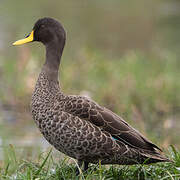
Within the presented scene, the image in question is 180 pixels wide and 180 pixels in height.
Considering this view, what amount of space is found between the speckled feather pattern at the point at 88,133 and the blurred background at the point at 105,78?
133cm

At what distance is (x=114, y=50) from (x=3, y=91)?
507 centimetres

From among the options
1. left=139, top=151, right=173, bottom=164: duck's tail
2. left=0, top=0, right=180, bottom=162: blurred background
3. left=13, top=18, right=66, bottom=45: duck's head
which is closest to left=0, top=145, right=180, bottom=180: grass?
left=139, top=151, right=173, bottom=164: duck's tail

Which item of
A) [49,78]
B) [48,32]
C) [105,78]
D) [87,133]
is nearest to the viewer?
[87,133]

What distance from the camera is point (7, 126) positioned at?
7.44 meters

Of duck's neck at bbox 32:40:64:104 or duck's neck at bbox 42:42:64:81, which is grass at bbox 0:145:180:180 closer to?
duck's neck at bbox 32:40:64:104

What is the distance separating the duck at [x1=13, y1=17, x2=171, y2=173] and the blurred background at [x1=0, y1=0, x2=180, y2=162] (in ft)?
4.34

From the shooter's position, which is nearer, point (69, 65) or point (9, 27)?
point (69, 65)

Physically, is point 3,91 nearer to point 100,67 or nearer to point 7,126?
point 7,126

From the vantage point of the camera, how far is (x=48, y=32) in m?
4.68

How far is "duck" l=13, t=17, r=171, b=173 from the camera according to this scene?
4121mm

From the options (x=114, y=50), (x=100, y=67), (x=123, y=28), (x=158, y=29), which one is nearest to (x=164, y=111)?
(x=100, y=67)

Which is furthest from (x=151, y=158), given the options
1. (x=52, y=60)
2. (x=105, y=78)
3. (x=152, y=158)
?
(x=105, y=78)

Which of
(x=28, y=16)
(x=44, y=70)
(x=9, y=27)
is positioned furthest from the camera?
(x=28, y=16)

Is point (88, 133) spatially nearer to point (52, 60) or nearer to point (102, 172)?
point (102, 172)
